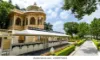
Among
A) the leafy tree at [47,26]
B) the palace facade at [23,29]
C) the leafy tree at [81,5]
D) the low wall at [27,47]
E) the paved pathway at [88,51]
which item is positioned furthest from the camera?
the leafy tree at [81,5]

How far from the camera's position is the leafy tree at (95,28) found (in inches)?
189

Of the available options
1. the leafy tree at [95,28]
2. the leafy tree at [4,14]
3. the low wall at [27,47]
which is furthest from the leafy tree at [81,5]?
the leafy tree at [4,14]

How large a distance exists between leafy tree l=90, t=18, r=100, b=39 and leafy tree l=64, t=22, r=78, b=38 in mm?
622

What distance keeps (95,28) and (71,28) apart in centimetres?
133

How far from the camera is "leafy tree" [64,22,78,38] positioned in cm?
432

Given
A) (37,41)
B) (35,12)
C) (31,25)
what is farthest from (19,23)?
(37,41)

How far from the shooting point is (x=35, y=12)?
447 centimetres

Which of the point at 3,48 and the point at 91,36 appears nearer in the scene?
the point at 3,48

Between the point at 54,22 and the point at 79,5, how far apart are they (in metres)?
2.69

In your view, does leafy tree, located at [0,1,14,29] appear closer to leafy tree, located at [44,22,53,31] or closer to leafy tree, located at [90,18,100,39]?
leafy tree, located at [44,22,53,31]

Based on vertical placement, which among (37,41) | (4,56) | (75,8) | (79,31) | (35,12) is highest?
(75,8)

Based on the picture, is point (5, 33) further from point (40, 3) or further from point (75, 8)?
point (75, 8)

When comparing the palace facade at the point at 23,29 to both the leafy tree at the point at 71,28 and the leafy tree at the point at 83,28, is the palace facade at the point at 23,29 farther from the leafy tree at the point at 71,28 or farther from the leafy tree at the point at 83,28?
the leafy tree at the point at 83,28

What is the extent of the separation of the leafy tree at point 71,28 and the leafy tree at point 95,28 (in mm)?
622
